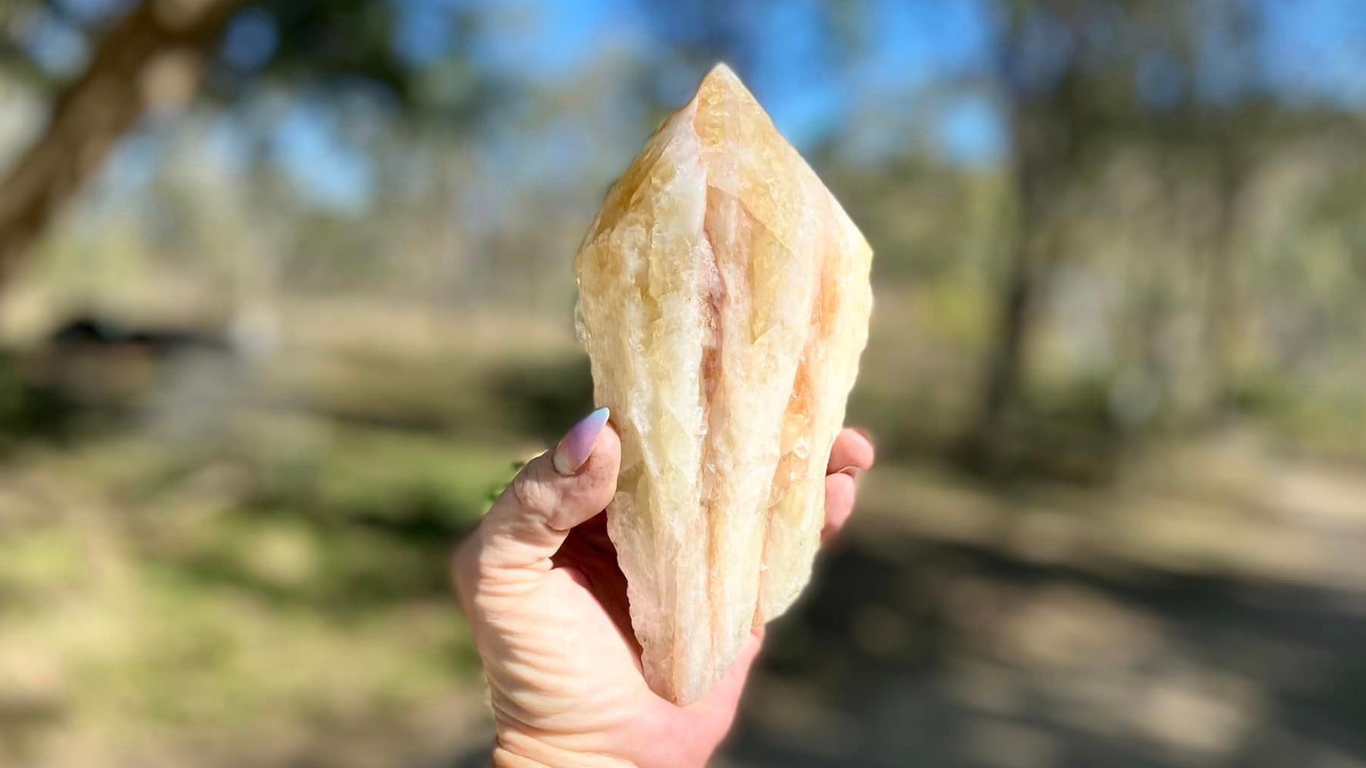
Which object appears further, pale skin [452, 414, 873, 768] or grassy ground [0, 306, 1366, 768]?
grassy ground [0, 306, 1366, 768]

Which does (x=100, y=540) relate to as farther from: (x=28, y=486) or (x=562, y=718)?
(x=562, y=718)

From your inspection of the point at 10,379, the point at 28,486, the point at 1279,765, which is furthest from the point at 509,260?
the point at 1279,765

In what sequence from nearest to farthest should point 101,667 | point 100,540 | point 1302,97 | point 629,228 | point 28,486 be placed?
point 629,228, point 101,667, point 100,540, point 28,486, point 1302,97

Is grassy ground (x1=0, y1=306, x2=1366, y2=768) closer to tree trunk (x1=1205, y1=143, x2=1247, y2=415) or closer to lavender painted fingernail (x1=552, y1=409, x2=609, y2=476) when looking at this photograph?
lavender painted fingernail (x1=552, y1=409, x2=609, y2=476)

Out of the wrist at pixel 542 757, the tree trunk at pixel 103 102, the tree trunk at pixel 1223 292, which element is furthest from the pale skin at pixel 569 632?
the tree trunk at pixel 1223 292

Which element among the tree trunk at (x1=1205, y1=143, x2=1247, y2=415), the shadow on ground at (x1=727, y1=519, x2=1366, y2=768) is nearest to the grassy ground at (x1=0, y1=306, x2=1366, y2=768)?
the shadow on ground at (x1=727, y1=519, x2=1366, y2=768)

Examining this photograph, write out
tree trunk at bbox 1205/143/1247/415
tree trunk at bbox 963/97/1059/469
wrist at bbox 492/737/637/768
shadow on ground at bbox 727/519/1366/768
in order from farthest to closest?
tree trunk at bbox 1205/143/1247/415 → tree trunk at bbox 963/97/1059/469 → shadow on ground at bbox 727/519/1366/768 → wrist at bbox 492/737/637/768

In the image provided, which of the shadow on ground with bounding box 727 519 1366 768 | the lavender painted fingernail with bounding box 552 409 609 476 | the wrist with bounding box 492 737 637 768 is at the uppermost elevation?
the shadow on ground with bounding box 727 519 1366 768
